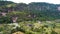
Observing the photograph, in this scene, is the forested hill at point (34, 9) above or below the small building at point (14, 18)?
above

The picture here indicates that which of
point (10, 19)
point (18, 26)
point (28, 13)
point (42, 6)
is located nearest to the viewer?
point (18, 26)

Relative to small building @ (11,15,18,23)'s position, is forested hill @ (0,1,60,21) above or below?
above

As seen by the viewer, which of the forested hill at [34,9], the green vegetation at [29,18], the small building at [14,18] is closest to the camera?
the green vegetation at [29,18]

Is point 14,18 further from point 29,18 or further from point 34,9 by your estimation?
point 34,9

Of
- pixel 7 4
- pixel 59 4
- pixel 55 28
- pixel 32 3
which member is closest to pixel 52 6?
pixel 59 4

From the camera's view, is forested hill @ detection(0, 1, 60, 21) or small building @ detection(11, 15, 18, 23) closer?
small building @ detection(11, 15, 18, 23)

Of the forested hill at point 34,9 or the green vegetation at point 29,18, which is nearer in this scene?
the green vegetation at point 29,18

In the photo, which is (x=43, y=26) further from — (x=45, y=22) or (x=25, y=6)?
A: (x=25, y=6)

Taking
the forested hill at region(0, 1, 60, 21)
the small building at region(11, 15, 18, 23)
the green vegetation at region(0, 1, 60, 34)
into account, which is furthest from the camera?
the forested hill at region(0, 1, 60, 21)
